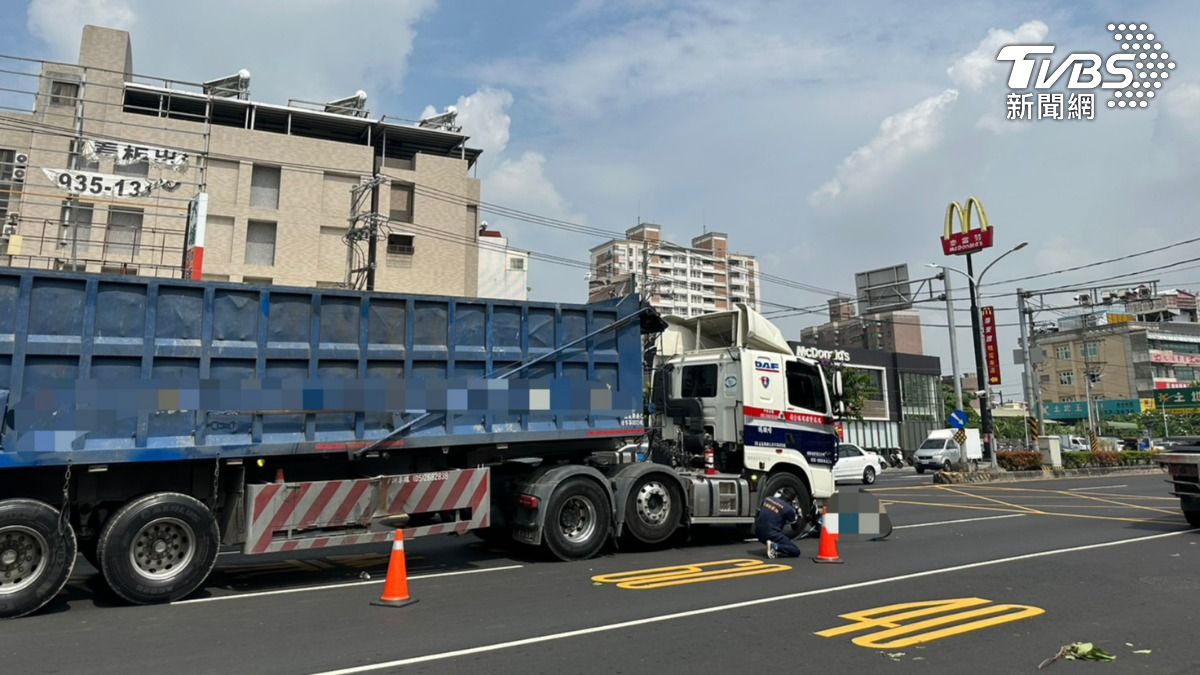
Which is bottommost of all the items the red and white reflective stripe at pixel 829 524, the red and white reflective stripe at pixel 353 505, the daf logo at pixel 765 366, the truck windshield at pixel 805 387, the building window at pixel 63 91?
the red and white reflective stripe at pixel 829 524

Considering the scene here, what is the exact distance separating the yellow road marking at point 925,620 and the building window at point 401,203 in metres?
38.2

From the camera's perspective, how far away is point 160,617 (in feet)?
21.9

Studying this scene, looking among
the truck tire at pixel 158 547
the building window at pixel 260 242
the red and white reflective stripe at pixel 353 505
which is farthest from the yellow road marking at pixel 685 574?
the building window at pixel 260 242

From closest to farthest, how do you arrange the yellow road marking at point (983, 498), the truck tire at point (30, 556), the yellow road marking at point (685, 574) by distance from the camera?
the truck tire at point (30, 556)
the yellow road marking at point (685, 574)
the yellow road marking at point (983, 498)

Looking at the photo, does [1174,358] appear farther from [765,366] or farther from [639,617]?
[639,617]

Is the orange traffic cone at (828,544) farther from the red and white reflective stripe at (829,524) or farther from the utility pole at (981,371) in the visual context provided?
the utility pole at (981,371)

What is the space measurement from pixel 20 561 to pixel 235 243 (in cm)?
3325

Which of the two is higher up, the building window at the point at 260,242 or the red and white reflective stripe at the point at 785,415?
the building window at the point at 260,242

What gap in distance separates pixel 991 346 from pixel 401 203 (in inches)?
1186

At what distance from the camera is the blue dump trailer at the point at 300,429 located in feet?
23.0

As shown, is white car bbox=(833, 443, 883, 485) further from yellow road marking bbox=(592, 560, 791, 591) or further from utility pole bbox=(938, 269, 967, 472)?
yellow road marking bbox=(592, 560, 791, 591)

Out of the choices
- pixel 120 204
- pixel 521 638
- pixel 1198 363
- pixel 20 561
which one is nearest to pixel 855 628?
pixel 521 638

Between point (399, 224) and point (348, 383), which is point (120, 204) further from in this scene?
point (348, 383)

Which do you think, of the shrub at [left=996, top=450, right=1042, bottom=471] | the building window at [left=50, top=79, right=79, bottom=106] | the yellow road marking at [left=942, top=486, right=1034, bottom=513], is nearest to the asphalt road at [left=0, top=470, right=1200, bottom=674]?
the yellow road marking at [left=942, top=486, right=1034, bottom=513]
